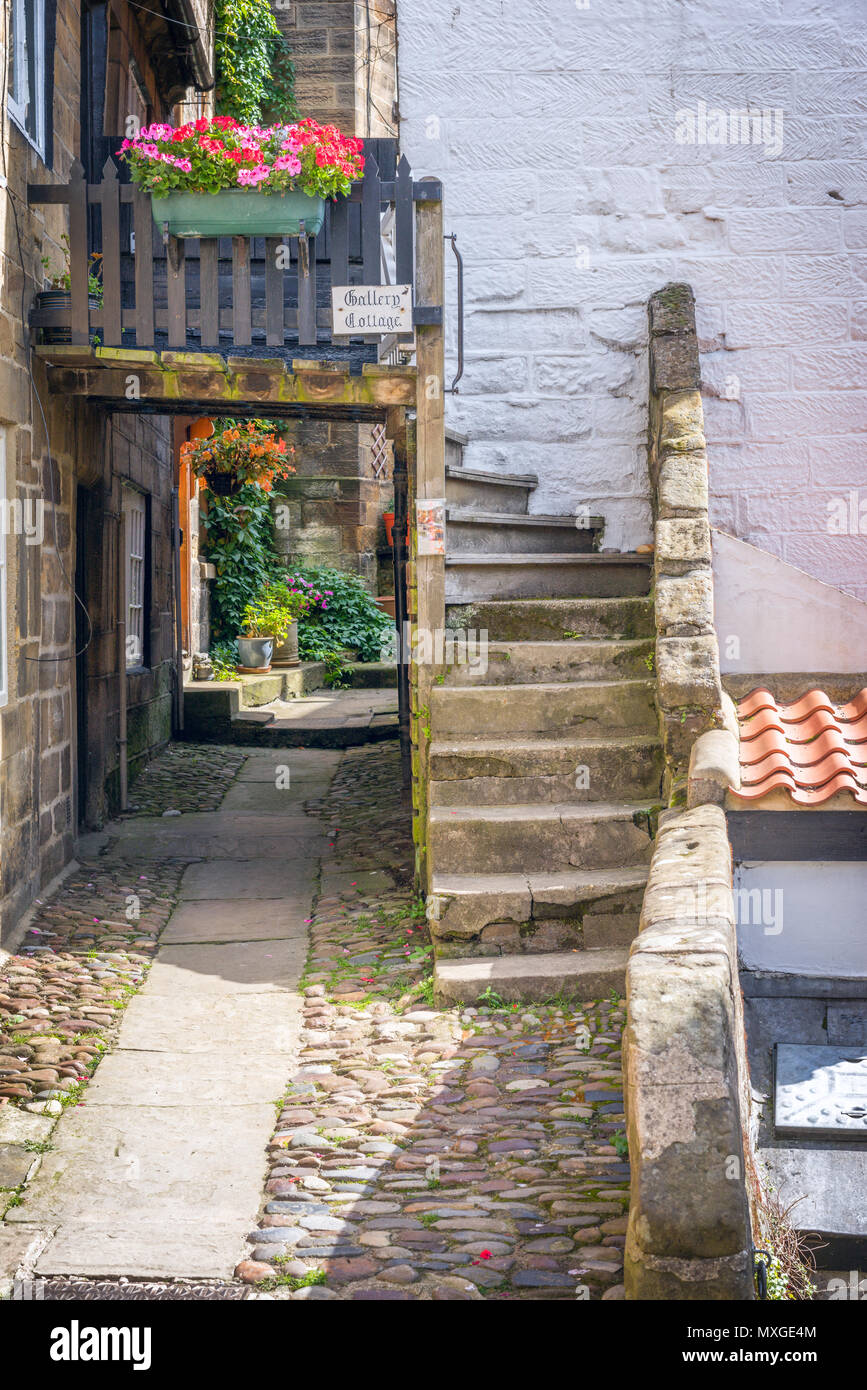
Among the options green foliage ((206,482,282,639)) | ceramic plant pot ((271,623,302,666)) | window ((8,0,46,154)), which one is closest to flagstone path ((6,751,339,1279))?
window ((8,0,46,154))

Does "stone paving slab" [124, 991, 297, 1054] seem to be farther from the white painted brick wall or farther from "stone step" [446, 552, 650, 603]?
the white painted brick wall

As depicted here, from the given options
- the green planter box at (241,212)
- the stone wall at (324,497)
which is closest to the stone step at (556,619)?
the green planter box at (241,212)

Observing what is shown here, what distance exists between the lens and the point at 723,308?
6.27m

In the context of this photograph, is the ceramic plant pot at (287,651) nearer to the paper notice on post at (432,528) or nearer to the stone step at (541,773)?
the paper notice on post at (432,528)

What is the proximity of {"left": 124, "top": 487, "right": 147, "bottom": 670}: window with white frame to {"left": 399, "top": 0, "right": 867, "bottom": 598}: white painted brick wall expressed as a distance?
3.67 m

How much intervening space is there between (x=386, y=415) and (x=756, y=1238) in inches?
187

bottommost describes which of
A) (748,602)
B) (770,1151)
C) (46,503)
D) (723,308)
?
(770,1151)

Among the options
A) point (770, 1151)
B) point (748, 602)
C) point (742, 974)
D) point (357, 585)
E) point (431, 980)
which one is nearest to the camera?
point (770, 1151)

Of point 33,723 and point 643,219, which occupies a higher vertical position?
point 643,219

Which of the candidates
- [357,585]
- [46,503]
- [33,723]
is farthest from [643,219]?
[357,585]

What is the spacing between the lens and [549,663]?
559 centimetres

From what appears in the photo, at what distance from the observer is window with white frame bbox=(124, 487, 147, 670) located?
29.9 feet

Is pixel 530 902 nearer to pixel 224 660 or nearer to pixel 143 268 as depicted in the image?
pixel 143 268

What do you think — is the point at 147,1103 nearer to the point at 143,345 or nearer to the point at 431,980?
the point at 431,980
